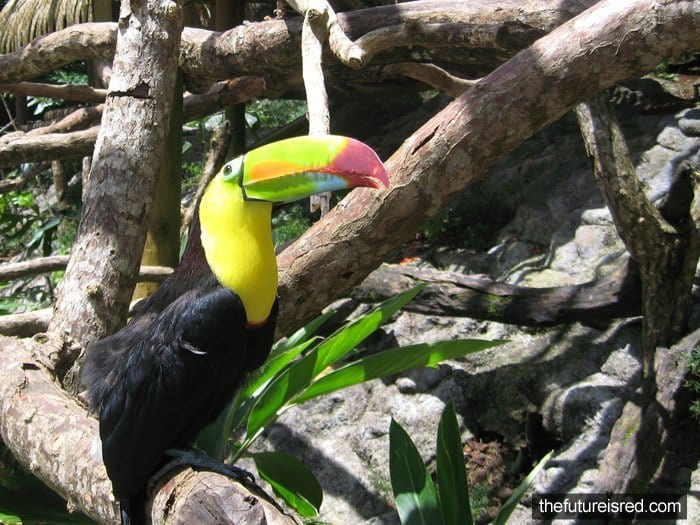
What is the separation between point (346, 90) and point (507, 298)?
303 cm

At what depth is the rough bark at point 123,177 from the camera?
2250 millimetres

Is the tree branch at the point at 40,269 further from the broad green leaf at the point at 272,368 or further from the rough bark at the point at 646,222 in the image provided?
the rough bark at the point at 646,222

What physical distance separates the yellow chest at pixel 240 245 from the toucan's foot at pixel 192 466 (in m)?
0.40

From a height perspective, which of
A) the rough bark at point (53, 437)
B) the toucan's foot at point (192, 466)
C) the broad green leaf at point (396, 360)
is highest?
the rough bark at point (53, 437)

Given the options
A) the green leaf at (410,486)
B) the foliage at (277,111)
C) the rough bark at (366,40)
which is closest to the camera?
the green leaf at (410,486)

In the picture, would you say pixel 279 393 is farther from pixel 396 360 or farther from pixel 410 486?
pixel 410 486

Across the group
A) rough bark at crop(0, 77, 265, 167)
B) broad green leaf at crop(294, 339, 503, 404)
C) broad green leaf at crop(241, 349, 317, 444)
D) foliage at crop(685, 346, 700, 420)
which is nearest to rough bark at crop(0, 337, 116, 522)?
broad green leaf at crop(241, 349, 317, 444)

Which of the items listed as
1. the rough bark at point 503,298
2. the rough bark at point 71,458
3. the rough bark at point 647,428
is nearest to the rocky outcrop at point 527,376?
the rough bark at point 503,298

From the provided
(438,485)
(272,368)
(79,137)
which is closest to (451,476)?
(438,485)

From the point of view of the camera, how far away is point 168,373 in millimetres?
1806

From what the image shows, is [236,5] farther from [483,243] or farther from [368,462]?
[368,462]

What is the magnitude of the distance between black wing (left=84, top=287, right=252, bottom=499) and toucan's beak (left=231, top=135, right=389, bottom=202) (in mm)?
290

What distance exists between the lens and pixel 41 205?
818cm

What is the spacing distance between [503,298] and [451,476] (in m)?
1.45
